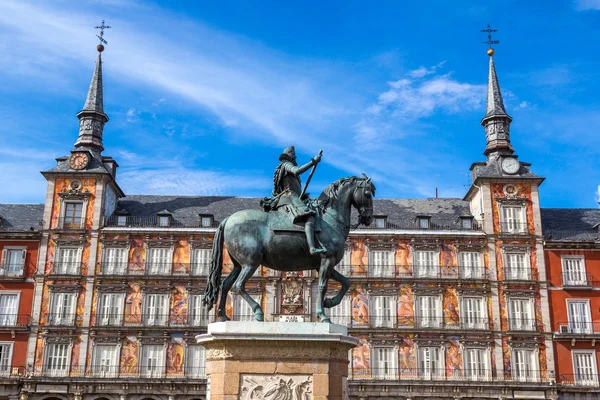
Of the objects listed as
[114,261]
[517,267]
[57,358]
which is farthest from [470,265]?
[57,358]

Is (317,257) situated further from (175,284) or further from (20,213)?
(20,213)

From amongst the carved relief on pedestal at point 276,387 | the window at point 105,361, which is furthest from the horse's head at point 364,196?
the window at point 105,361

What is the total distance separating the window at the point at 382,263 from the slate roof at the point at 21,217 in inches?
935

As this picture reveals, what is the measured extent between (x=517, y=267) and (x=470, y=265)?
317 cm

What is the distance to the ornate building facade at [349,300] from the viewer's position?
42750 millimetres

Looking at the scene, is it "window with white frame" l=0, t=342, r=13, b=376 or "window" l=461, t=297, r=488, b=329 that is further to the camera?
"window" l=461, t=297, r=488, b=329

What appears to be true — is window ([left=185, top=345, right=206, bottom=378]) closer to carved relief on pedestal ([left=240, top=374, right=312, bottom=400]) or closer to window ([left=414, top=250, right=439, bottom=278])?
window ([left=414, top=250, right=439, bottom=278])

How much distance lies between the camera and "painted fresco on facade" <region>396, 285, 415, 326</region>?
145 ft

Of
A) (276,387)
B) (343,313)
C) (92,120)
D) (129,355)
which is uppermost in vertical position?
(92,120)

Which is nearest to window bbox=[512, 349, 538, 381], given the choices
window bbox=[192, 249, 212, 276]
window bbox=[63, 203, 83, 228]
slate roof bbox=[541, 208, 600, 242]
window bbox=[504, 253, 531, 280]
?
window bbox=[504, 253, 531, 280]

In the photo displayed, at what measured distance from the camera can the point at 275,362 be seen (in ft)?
30.3

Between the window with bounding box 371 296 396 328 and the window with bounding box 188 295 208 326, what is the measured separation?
11.5 meters

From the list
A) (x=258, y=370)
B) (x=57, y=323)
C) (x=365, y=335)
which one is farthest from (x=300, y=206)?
(x=57, y=323)

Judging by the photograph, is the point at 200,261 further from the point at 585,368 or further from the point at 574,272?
the point at 585,368
